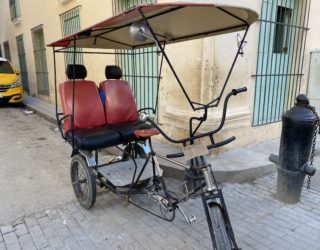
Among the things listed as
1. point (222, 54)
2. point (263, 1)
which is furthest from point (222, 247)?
point (263, 1)

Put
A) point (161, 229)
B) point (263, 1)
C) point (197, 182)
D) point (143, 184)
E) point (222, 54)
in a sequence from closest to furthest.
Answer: point (197, 182), point (161, 229), point (143, 184), point (222, 54), point (263, 1)

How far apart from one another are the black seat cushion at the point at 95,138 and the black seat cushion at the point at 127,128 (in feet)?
0.23

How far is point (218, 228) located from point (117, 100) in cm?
252

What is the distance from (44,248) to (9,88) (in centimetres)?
883

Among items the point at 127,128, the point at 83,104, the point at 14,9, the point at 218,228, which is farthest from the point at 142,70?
the point at 14,9

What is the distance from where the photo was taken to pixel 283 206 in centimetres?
329

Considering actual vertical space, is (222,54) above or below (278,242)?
above

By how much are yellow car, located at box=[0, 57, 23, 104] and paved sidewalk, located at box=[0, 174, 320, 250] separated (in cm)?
810

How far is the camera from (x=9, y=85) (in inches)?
390

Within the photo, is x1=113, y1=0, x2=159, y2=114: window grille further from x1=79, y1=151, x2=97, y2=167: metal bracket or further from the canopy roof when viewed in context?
x1=79, y1=151, x2=97, y2=167: metal bracket

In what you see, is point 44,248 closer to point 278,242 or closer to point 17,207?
point 17,207

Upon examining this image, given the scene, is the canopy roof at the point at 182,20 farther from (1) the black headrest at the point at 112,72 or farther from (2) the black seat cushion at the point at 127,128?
(2) the black seat cushion at the point at 127,128

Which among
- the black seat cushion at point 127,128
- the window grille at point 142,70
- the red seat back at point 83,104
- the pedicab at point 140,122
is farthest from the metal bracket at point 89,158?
the window grille at point 142,70

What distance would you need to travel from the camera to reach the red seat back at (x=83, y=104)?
364 centimetres
